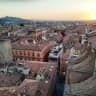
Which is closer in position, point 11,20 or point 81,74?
point 81,74

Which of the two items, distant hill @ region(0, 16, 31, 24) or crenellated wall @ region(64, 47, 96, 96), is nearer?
Answer: crenellated wall @ region(64, 47, 96, 96)

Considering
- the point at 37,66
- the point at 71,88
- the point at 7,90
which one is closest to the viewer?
the point at 71,88

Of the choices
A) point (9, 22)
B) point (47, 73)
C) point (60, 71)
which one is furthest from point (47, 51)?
point (9, 22)

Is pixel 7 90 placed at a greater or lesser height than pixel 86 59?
lesser

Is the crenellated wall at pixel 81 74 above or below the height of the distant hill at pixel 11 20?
below

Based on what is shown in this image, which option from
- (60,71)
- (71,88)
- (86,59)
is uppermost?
(86,59)

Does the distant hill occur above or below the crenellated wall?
above

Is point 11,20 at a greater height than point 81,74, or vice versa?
point 11,20

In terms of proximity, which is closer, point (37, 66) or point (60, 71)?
point (37, 66)

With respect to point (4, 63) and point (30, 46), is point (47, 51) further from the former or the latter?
point (4, 63)

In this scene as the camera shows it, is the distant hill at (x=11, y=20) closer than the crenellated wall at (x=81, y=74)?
No

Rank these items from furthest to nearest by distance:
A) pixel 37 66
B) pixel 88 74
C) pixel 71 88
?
pixel 37 66
pixel 88 74
pixel 71 88
